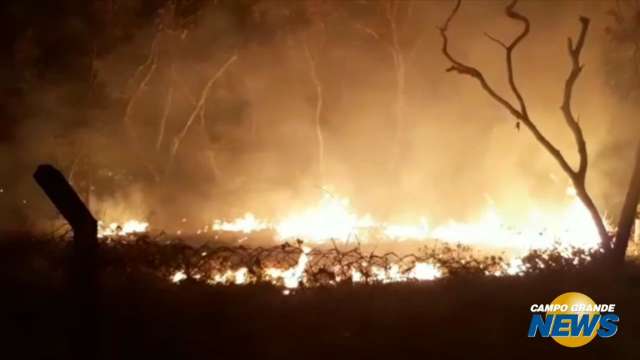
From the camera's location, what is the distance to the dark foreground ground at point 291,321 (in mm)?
6633

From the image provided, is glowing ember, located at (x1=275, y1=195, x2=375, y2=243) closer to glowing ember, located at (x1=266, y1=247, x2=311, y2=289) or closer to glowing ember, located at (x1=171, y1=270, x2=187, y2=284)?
glowing ember, located at (x1=266, y1=247, x2=311, y2=289)

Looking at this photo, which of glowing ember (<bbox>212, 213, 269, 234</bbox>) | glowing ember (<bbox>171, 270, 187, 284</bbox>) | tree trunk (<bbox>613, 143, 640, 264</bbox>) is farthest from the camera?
glowing ember (<bbox>212, 213, 269, 234</bbox>)

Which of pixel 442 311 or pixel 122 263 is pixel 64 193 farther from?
pixel 442 311

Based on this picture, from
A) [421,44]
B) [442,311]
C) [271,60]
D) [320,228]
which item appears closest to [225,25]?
[271,60]

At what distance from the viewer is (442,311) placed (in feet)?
25.1

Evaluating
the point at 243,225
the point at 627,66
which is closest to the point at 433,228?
the point at 243,225

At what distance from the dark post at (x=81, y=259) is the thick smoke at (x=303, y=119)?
42.8 ft

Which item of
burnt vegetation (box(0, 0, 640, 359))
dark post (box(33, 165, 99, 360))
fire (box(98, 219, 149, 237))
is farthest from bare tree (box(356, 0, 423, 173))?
dark post (box(33, 165, 99, 360))

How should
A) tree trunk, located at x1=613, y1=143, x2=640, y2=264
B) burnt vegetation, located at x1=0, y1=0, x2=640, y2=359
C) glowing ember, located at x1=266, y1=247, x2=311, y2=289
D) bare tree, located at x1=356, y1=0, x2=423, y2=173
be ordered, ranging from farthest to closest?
bare tree, located at x1=356, y1=0, x2=423, y2=173, tree trunk, located at x1=613, y1=143, x2=640, y2=264, glowing ember, located at x1=266, y1=247, x2=311, y2=289, burnt vegetation, located at x1=0, y1=0, x2=640, y2=359

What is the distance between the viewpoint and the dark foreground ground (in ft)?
21.8

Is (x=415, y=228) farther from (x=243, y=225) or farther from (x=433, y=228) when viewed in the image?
(x=243, y=225)

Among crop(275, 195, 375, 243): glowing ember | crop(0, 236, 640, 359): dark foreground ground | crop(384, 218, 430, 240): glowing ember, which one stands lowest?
crop(0, 236, 640, 359): dark foreground ground

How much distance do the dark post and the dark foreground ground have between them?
89mm

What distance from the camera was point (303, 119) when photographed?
25312 mm
